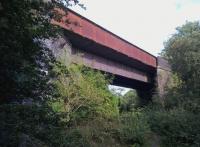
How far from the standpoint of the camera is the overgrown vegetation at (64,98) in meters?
6.77

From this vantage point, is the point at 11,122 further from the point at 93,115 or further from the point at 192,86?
the point at 192,86

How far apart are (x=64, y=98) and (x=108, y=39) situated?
10101 mm

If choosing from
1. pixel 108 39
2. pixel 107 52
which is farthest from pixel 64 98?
pixel 107 52

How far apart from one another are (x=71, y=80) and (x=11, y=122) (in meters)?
10.9

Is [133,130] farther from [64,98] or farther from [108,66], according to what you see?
[108,66]

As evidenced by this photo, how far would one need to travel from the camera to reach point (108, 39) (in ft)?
Answer: 86.2

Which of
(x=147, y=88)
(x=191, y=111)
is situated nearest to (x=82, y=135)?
(x=191, y=111)

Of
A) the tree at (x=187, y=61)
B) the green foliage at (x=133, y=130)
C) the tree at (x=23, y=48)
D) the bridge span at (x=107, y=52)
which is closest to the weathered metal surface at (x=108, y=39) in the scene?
the bridge span at (x=107, y=52)

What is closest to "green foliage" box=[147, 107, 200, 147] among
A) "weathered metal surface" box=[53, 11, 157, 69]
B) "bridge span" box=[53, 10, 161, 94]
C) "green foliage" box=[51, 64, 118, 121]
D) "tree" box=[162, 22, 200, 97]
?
"green foliage" box=[51, 64, 118, 121]

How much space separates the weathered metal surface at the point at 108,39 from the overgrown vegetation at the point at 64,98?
7.40 feet

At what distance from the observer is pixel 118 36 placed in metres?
28.0

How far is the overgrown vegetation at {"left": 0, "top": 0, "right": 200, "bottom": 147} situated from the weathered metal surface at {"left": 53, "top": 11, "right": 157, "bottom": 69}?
88.9 inches

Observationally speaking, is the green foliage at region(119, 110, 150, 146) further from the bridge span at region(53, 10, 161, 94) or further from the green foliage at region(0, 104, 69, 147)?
the green foliage at region(0, 104, 69, 147)

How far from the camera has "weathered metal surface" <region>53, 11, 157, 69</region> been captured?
22312 millimetres
